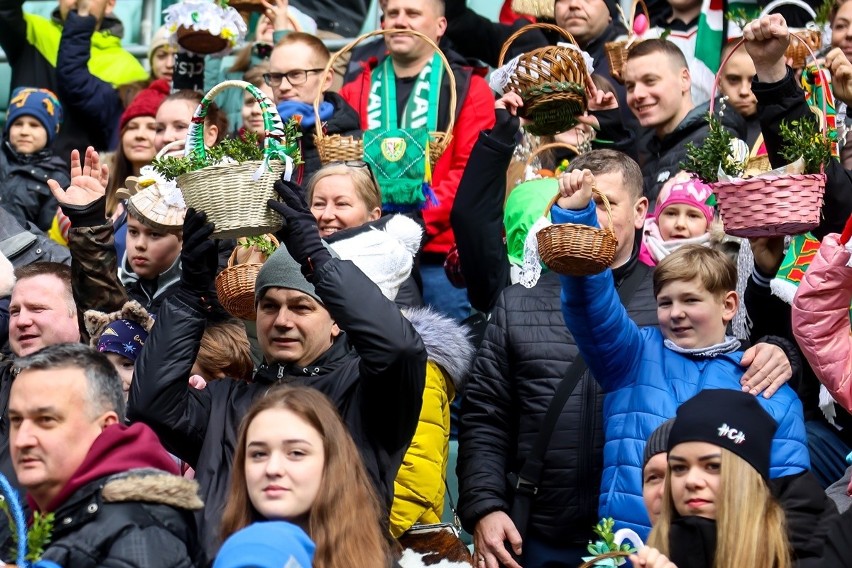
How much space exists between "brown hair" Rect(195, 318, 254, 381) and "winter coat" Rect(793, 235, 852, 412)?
96.0 inches

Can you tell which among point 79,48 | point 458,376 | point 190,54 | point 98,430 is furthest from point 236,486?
point 79,48

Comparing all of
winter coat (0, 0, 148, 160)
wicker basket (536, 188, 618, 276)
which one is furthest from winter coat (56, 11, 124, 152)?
wicker basket (536, 188, 618, 276)

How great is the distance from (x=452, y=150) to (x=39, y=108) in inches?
109

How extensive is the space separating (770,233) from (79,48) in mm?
5920

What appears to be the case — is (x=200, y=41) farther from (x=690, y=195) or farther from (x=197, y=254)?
(x=197, y=254)

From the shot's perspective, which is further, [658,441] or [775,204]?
[775,204]

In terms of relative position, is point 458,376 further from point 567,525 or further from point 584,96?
point 584,96

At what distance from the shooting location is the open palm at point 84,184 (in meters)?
6.92

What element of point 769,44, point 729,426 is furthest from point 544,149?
point 729,426

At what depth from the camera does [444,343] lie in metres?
6.41

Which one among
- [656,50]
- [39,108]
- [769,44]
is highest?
[656,50]

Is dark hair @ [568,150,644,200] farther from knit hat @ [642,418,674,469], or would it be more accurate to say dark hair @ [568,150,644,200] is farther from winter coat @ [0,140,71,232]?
winter coat @ [0,140,71,232]

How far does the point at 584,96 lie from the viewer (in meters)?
6.93

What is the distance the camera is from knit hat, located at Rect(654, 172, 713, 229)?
23.2ft
